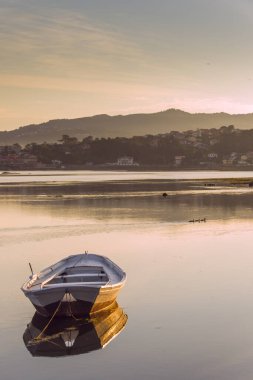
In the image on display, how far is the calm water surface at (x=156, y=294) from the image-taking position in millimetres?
16109

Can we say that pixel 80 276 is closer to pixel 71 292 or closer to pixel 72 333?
pixel 71 292

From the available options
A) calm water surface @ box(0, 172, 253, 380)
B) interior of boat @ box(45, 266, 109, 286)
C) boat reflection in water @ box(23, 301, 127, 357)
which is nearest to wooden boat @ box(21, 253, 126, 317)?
interior of boat @ box(45, 266, 109, 286)

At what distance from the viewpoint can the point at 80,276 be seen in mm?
22406

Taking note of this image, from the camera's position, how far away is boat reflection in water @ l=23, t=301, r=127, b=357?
17.7 metres

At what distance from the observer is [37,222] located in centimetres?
5412

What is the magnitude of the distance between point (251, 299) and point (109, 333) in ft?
21.8

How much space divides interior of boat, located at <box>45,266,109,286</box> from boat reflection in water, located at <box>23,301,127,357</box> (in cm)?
138

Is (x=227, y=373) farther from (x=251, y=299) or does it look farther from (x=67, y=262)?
(x=67, y=262)

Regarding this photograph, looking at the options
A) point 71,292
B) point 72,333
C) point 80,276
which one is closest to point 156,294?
point 80,276

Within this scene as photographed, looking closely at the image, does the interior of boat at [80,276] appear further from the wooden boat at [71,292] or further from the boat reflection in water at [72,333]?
the boat reflection in water at [72,333]

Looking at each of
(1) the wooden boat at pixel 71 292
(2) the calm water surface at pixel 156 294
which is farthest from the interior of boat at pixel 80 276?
(2) the calm water surface at pixel 156 294

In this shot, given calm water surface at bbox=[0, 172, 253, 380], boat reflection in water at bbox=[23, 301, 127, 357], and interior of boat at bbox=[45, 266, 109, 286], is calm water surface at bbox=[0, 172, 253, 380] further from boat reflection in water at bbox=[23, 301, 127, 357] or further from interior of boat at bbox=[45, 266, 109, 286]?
interior of boat at bbox=[45, 266, 109, 286]

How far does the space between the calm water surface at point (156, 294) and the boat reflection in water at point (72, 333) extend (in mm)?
289

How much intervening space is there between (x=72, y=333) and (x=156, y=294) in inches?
226
